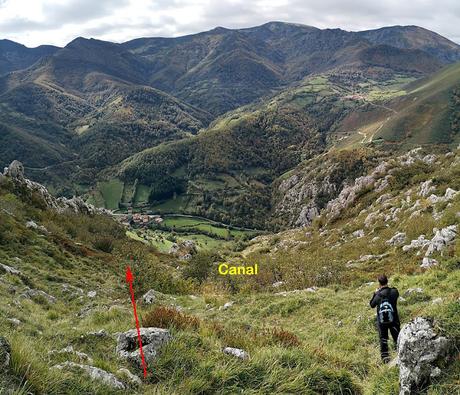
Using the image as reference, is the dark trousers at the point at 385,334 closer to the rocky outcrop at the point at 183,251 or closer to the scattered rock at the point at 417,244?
the scattered rock at the point at 417,244

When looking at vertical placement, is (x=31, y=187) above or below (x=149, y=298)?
above

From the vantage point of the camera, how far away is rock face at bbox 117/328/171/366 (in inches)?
311

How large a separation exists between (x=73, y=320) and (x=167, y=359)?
864 cm

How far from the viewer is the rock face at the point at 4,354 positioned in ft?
19.4

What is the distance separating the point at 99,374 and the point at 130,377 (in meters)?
0.63

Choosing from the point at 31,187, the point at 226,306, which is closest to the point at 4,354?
the point at 226,306

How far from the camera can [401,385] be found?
636cm

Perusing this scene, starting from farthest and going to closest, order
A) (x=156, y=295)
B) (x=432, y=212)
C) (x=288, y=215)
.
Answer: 1. (x=288, y=215)
2. (x=432, y=212)
3. (x=156, y=295)

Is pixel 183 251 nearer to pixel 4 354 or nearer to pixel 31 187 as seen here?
pixel 31 187

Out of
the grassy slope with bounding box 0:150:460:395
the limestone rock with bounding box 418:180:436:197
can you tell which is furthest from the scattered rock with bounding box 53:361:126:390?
the limestone rock with bounding box 418:180:436:197

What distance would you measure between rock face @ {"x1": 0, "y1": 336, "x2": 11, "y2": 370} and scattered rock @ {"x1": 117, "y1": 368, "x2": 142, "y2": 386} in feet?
6.51

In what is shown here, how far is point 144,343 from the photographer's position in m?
8.30

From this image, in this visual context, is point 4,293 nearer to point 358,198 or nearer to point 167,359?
point 167,359

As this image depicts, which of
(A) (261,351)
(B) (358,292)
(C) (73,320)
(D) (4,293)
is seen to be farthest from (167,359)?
(B) (358,292)
